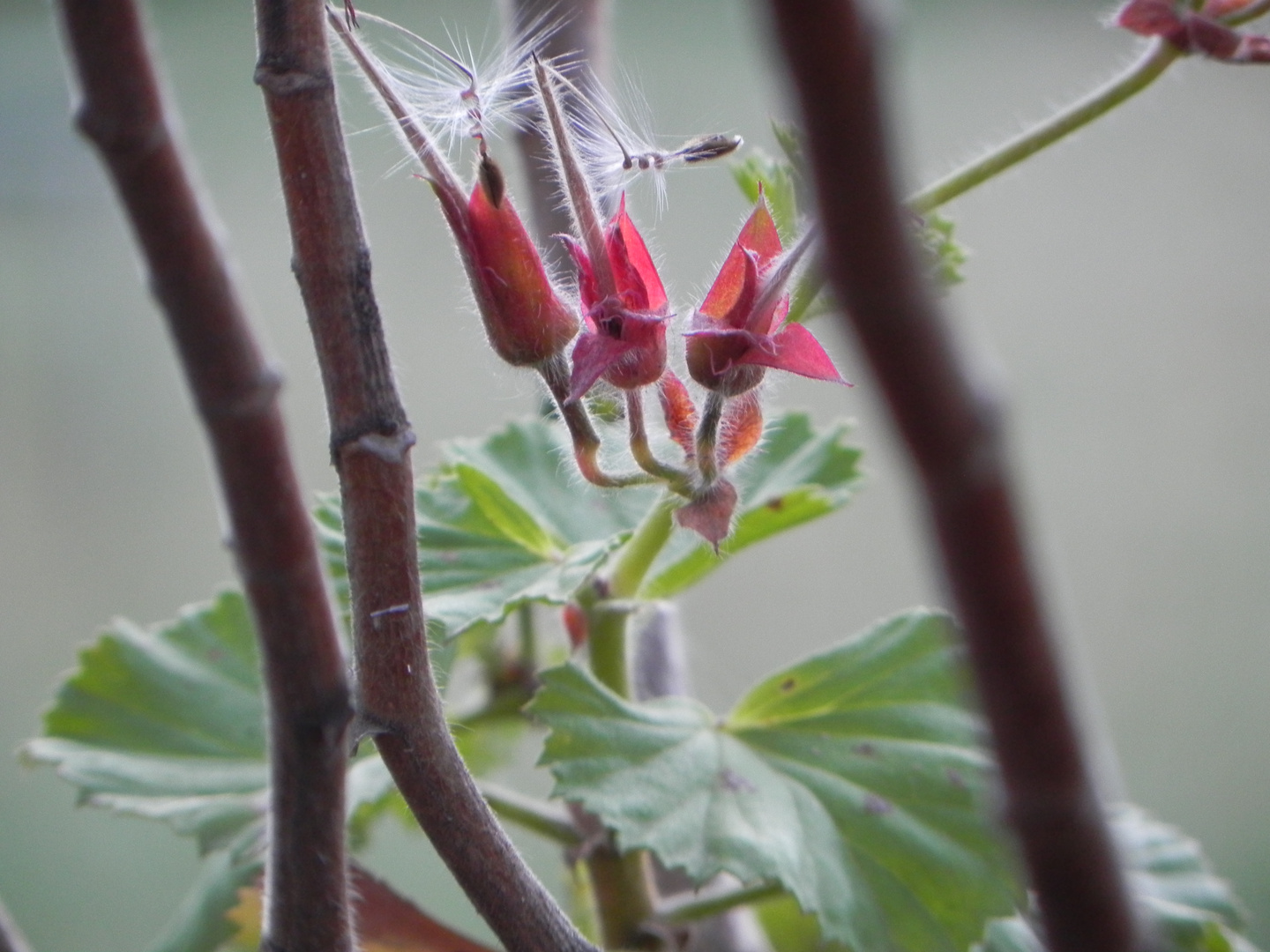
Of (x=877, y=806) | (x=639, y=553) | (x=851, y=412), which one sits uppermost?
(x=851, y=412)

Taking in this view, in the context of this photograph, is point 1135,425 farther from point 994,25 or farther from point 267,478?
point 267,478

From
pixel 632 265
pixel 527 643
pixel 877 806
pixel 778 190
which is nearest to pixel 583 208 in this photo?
pixel 632 265

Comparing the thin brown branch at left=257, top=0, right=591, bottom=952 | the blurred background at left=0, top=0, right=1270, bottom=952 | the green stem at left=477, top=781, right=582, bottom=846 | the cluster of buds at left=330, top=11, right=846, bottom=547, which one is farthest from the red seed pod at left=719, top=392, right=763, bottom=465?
the blurred background at left=0, top=0, right=1270, bottom=952

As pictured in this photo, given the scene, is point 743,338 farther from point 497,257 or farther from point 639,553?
point 639,553

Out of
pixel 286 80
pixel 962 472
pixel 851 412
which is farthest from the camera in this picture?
pixel 851 412

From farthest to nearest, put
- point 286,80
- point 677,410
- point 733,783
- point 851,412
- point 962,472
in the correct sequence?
1. point 851,412
2. point 733,783
3. point 677,410
4. point 286,80
5. point 962,472

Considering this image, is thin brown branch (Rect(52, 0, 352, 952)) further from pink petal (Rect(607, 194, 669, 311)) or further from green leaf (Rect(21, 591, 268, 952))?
green leaf (Rect(21, 591, 268, 952))

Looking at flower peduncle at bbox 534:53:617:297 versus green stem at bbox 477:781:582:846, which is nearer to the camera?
flower peduncle at bbox 534:53:617:297
